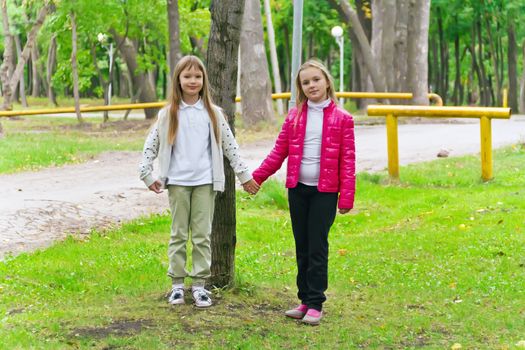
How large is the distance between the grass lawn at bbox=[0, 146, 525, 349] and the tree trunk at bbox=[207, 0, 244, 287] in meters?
0.20

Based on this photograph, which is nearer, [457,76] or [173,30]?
[173,30]

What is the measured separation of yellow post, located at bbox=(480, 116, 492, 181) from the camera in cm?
1301

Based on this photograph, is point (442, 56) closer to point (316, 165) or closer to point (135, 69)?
point (135, 69)

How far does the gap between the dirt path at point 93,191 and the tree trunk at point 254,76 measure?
245 cm

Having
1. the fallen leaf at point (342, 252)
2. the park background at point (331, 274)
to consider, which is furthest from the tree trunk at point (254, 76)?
the fallen leaf at point (342, 252)

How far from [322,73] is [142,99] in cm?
2560

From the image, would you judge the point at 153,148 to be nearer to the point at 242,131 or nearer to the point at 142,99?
the point at 242,131

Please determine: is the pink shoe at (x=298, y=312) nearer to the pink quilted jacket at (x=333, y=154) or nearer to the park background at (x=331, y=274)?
the park background at (x=331, y=274)

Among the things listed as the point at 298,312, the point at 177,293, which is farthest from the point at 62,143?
the point at 298,312

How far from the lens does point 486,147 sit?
13.3 metres

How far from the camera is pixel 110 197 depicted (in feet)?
39.8

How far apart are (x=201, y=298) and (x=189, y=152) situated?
0.97 meters

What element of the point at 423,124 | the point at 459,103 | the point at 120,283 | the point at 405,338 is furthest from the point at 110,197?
the point at 459,103

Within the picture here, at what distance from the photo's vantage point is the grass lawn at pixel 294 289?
614 centimetres
